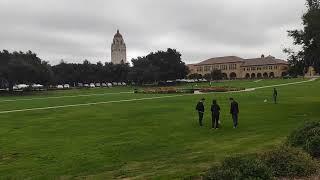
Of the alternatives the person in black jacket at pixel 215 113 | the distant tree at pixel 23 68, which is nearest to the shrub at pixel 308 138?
the person in black jacket at pixel 215 113

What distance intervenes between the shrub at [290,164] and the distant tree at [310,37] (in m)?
25.3

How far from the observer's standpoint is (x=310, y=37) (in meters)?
37.5

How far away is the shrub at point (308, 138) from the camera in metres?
14.0

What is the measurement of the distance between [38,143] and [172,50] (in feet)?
392

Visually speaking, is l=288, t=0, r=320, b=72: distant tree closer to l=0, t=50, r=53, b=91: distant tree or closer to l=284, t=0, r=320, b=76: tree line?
l=284, t=0, r=320, b=76: tree line

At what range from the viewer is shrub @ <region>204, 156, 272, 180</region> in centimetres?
→ 1042

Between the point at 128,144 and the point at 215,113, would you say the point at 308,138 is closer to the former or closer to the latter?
the point at 128,144

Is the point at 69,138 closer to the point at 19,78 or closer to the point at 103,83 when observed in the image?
the point at 19,78

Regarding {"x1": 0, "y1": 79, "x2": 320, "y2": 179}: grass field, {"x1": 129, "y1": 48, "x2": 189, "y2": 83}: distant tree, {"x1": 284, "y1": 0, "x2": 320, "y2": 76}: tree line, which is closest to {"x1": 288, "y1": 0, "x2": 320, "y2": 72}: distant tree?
{"x1": 284, "y1": 0, "x2": 320, "y2": 76}: tree line

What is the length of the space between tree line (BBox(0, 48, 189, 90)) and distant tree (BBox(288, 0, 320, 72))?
6810 cm

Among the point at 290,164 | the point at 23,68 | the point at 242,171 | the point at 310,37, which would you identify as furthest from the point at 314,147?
the point at 23,68

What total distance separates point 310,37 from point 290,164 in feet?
89.7

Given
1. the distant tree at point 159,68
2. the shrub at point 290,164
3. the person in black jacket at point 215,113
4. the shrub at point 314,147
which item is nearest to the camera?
the shrub at point 290,164

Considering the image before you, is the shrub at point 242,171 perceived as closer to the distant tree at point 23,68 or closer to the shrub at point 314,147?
the shrub at point 314,147
